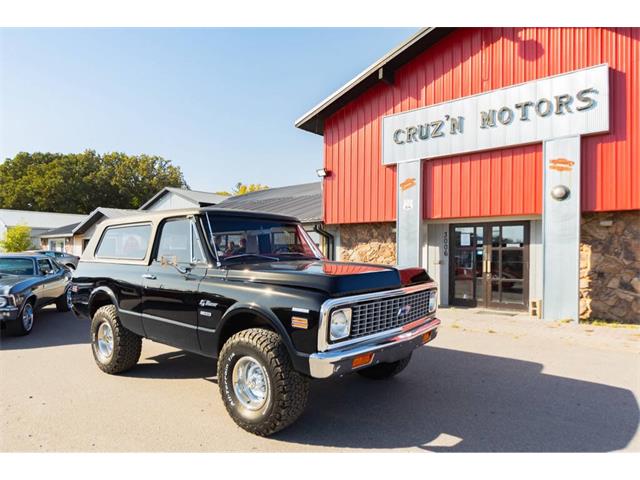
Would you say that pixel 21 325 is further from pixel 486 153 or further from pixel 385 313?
pixel 486 153

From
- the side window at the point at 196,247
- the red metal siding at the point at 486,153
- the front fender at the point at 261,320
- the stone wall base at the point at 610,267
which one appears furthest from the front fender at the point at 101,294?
the stone wall base at the point at 610,267

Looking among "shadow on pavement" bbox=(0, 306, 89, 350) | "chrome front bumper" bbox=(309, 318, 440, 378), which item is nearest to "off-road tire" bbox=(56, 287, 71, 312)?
"shadow on pavement" bbox=(0, 306, 89, 350)

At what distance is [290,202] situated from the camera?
62.7ft

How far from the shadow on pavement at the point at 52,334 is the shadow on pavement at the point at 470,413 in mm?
5079

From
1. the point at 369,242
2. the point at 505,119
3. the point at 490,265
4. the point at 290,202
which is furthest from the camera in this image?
the point at 290,202

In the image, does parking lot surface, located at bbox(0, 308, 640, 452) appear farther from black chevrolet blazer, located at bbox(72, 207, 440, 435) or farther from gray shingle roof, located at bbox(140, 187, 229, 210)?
gray shingle roof, located at bbox(140, 187, 229, 210)

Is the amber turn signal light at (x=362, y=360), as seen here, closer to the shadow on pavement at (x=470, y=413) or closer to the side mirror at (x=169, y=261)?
the shadow on pavement at (x=470, y=413)

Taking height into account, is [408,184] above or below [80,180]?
below

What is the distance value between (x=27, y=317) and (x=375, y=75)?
10.3 meters

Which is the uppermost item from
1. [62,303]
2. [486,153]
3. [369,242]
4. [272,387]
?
[486,153]

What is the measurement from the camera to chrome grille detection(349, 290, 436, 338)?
3.56 meters

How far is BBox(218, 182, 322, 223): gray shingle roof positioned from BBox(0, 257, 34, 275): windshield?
6033 mm

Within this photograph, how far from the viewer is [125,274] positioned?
5098 millimetres

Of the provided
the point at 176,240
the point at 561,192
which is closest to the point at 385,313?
the point at 176,240
